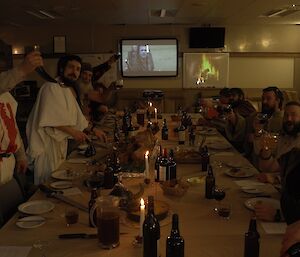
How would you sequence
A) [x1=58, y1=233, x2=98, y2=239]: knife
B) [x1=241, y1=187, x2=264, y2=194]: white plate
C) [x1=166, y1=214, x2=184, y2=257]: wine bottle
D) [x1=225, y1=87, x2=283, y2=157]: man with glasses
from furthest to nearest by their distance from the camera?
[x1=225, y1=87, x2=283, y2=157]: man with glasses < [x1=241, y1=187, x2=264, y2=194]: white plate < [x1=58, y1=233, x2=98, y2=239]: knife < [x1=166, y1=214, x2=184, y2=257]: wine bottle

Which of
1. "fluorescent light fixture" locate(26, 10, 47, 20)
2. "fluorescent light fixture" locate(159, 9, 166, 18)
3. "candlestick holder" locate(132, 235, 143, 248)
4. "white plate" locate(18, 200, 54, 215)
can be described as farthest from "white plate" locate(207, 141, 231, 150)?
"fluorescent light fixture" locate(26, 10, 47, 20)

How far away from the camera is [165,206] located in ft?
6.41

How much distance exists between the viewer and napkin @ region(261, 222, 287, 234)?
1.78 m

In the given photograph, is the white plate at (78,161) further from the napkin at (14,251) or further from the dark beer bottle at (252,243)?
the dark beer bottle at (252,243)

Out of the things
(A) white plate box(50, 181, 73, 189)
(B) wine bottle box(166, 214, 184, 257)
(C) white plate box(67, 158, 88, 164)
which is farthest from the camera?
(C) white plate box(67, 158, 88, 164)

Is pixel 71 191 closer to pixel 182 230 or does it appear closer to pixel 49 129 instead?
pixel 182 230

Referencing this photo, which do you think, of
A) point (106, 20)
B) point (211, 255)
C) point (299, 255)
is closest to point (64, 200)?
point (211, 255)

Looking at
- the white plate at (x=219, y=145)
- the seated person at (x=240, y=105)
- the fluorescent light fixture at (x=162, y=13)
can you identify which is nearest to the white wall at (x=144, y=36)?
the fluorescent light fixture at (x=162, y=13)

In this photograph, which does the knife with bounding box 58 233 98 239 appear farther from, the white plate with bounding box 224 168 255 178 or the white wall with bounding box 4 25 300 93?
the white wall with bounding box 4 25 300 93

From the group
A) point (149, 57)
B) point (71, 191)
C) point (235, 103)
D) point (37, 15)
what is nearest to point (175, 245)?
point (71, 191)

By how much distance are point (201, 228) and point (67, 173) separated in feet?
3.87

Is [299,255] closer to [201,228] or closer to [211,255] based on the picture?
[211,255]

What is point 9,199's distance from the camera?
2428 mm

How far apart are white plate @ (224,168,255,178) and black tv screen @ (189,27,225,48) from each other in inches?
298
